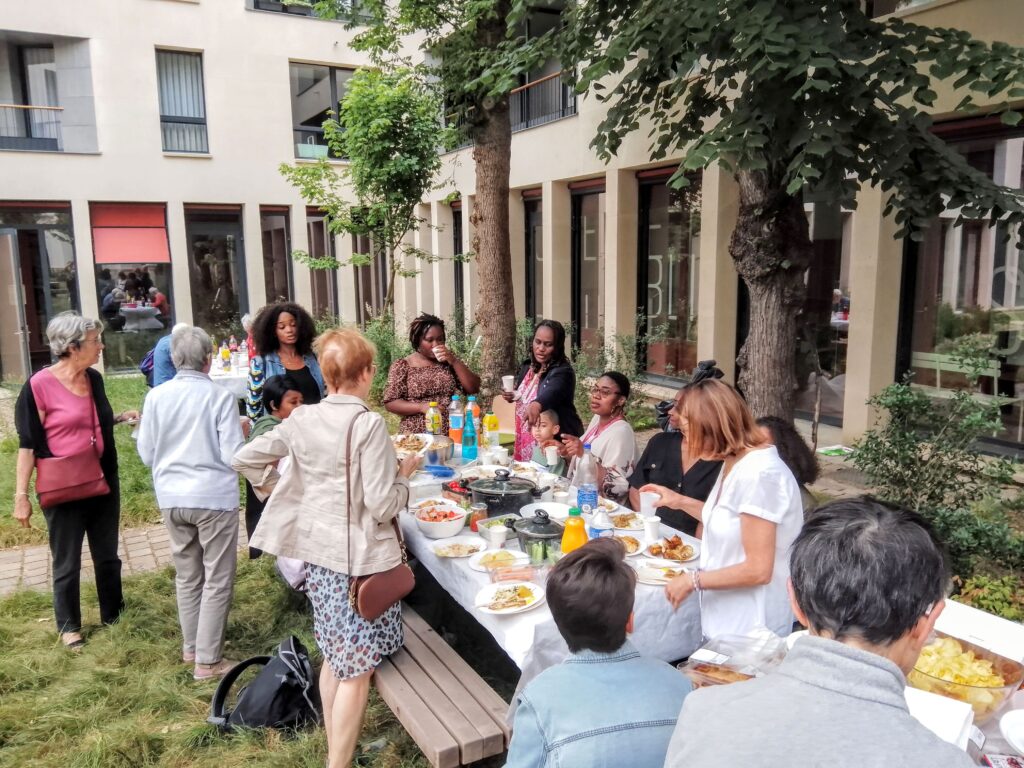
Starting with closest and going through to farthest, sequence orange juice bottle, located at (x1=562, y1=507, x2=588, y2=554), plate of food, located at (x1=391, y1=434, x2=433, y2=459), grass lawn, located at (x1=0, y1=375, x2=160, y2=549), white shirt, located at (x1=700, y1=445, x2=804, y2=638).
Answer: white shirt, located at (x1=700, y1=445, x2=804, y2=638) < orange juice bottle, located at (x1=562, y1=507, x2=588, y2=554) < plate of food, located at (x1=391, y1=434, x2=433, y2=459) < grass lawn, located at (x1=0, y1=375, x2=160, y2=549)

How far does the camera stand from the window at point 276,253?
16844mm

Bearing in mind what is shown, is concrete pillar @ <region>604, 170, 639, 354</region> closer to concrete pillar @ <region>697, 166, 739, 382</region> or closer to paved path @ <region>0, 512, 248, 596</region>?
concrete pillar @ <region>697, 166, 739, 382</region>

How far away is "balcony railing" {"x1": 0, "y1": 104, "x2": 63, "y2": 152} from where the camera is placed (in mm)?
14086

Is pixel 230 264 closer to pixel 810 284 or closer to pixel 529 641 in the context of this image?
pixel 810 284

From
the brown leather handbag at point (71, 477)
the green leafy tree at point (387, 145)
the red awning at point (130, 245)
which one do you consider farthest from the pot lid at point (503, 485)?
the red awning at point (130, 245)

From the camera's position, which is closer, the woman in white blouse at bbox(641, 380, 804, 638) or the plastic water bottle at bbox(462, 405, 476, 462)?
the woman in white blouse at bbox(641, 380, 804, 638)

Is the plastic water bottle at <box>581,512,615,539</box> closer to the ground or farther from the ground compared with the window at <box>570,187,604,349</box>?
closer to the ground

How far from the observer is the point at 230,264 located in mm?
16219

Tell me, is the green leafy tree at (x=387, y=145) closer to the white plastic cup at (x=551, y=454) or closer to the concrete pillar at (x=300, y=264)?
the concrete pillar at (x=300, y=264)

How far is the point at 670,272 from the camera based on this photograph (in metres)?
10.4

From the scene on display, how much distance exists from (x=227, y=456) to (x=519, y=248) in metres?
10.3

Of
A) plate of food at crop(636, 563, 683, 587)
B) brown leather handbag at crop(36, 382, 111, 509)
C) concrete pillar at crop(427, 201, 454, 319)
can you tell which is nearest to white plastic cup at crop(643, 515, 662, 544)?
plate of food at crop(636, 563, 683, 587)

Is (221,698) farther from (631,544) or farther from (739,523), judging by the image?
(739,523)

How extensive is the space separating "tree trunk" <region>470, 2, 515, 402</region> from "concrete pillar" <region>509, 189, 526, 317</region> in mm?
4957
